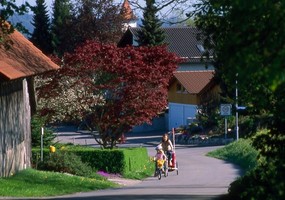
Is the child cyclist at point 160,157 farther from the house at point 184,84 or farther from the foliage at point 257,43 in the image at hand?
the house at point 184,84

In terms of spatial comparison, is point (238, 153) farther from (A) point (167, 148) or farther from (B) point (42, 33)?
(B) point (42, 33)

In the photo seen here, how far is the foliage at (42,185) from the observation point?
889 inches

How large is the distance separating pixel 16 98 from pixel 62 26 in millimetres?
49983

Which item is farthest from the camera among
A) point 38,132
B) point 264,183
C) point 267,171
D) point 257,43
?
point 38,132

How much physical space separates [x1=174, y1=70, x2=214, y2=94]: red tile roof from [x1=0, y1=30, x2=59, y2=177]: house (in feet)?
125

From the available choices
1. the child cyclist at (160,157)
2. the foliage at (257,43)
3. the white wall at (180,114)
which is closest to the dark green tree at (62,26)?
the white wall at (180,114)

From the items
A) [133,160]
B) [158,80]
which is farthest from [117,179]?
[158,80]

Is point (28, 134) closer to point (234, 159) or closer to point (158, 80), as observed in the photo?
point (158, 80)

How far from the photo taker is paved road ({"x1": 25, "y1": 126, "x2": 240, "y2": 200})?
2130 cm

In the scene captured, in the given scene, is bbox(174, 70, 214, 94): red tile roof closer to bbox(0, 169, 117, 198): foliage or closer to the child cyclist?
the child cyclist

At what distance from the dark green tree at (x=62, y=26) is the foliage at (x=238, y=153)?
2667 centimetres

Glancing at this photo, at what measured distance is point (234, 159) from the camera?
143ft

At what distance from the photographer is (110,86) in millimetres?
38125

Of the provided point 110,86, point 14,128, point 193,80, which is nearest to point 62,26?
point 193,80
